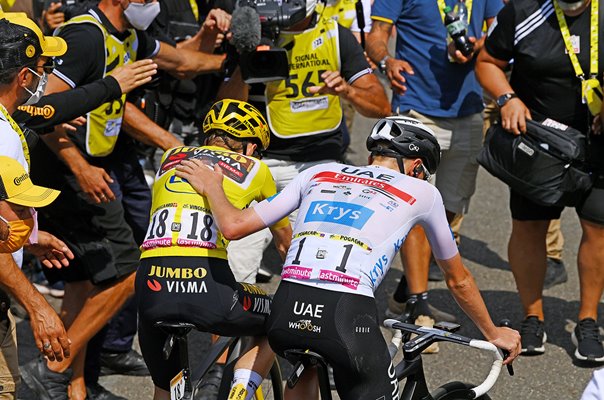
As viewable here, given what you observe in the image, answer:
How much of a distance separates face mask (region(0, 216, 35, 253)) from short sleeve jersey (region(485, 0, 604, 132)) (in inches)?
132

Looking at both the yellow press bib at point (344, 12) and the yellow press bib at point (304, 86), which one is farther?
the yellow press bib at point (344, 12)

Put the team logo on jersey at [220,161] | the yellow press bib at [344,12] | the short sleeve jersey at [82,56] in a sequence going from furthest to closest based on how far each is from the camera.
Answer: the yellow press bib at [344,12], the short sleeve jersey at [82,56], the team logo on jersey at [220,161]

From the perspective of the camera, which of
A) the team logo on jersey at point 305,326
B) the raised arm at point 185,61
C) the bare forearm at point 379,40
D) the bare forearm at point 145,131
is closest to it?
the team logo on jersey at point 305,326

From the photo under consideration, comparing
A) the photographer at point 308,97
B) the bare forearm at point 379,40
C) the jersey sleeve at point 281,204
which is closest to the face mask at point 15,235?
the jersey sleeve at point 281,204

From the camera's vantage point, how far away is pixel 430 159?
485cm

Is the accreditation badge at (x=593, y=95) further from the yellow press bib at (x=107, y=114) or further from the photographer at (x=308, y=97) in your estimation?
the yellow press bib at (x=107, y=114)

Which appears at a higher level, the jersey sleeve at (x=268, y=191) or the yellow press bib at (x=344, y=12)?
the jersey sleeve at (x=268, y=191)

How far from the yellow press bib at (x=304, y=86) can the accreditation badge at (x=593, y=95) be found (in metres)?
1.40

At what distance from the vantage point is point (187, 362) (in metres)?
4.92

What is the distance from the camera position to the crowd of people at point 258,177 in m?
4.50

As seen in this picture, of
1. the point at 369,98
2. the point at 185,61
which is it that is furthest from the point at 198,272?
the point at 185,61

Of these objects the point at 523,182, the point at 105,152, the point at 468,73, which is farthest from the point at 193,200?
the point at 468,73

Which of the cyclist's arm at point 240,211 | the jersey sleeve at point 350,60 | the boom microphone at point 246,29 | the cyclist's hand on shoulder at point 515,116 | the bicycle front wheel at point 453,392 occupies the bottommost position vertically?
the bicycle front wheel at point 453,392

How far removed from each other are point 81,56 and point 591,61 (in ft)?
9.24
